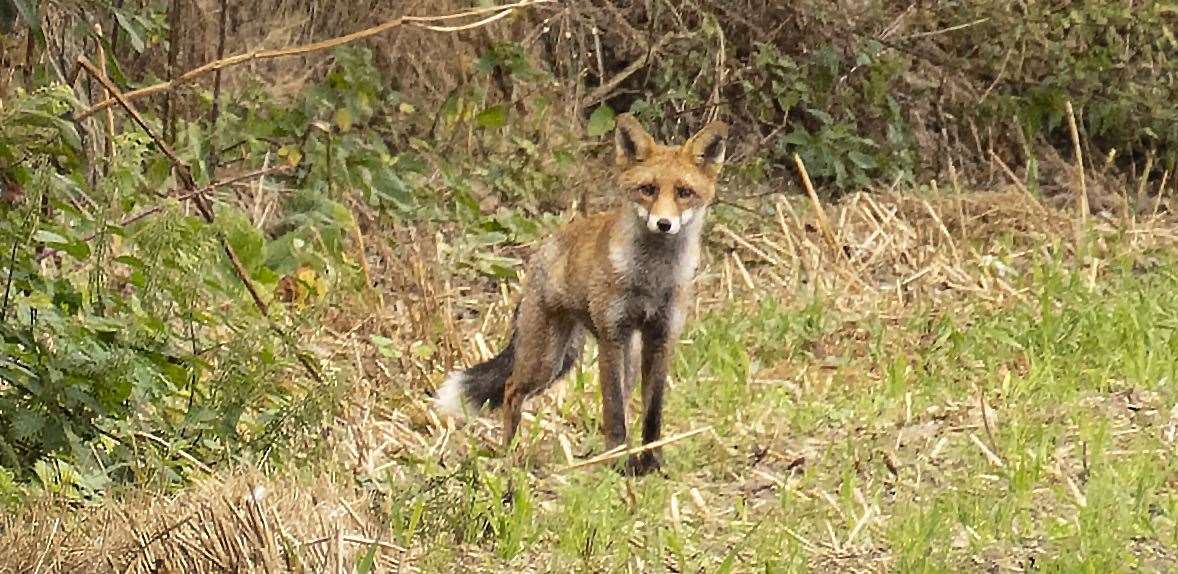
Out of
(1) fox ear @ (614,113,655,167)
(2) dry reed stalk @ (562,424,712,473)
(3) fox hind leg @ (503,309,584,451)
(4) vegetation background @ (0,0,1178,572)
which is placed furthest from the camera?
(1) fox ear @ (614,113,655,167)

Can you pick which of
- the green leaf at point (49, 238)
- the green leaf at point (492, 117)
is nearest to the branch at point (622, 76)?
the green leaf at point (492, 117)

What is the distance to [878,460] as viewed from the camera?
6176mm

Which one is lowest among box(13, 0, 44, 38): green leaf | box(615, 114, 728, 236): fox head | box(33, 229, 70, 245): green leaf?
box(615, 114, 728, 236): fox head

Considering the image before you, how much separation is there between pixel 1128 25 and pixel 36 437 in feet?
31.3

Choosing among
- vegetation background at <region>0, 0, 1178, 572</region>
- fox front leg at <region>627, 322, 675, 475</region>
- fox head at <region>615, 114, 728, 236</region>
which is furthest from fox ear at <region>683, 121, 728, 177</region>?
vegetation background at <region>0, 0, 1178, 572</region>

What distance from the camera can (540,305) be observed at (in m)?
6.78

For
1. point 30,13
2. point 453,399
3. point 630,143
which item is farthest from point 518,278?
point 30,13

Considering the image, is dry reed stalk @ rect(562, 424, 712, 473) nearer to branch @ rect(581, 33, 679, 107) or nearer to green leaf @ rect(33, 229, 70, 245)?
green leaf @ rect(33, 229, 70, 245)

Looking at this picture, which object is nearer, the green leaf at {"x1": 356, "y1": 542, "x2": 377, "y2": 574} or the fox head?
the green leaf at {"x1": 356, "y1": 542, "x2": 377, "y2": 574}

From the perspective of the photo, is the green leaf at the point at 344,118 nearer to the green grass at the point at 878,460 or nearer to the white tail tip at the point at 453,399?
the green grass at the point at 878,460

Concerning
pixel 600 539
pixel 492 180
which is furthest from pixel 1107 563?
pixel 492 180

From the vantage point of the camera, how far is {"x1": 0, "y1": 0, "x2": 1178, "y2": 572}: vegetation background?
4832 millimetres

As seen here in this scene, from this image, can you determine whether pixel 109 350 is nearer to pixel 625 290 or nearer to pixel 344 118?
pixel 625 290

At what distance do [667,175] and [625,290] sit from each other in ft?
1.55
